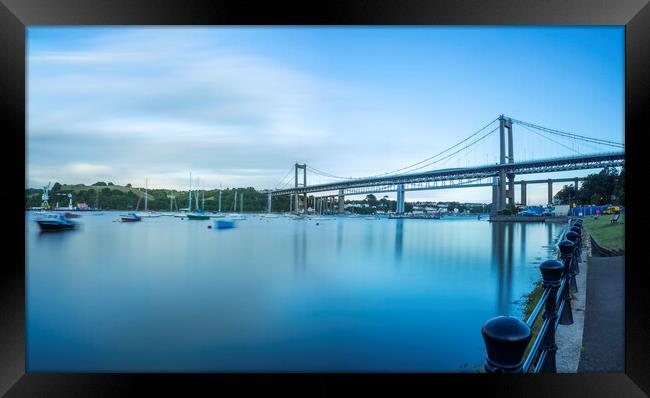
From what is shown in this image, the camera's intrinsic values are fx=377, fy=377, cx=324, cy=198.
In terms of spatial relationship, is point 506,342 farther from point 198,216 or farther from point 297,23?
point 198,216

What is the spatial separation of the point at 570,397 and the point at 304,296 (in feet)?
14.8

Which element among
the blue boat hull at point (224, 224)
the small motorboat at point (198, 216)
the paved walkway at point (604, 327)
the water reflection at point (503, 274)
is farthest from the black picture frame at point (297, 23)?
the small motorboat at point (198, 216)

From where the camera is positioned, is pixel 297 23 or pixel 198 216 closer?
pixel 297 23

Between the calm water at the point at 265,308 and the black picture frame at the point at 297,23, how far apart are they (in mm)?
406

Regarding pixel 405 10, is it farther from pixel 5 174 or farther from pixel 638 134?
pixel 5 174

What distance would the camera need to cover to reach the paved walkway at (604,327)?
1.72m

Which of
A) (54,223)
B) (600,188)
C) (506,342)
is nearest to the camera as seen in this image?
(506,342)

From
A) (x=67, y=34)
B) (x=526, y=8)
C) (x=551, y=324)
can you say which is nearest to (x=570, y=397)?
(x=551, y=324)

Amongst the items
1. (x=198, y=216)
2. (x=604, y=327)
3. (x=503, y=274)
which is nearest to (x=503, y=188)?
(x=503, y=274)

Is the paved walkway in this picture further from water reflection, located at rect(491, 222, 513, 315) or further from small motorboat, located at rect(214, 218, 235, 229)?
small motorboat, located at rect(214, 218, 235, 229)

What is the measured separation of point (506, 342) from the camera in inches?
32.1

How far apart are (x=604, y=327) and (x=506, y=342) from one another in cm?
167

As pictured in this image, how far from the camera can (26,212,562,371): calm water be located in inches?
136

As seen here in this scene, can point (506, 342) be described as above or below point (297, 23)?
→ below
